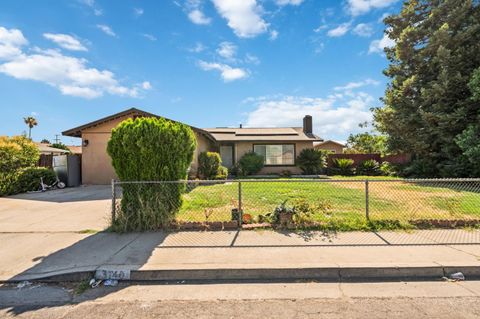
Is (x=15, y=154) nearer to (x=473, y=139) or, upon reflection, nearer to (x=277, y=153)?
(x=277, y=153)

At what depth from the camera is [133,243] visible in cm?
480

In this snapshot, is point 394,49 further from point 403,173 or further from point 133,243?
point 133,243

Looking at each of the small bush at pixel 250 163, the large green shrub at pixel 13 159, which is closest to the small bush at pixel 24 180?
the large green shrub at pixel 13 159

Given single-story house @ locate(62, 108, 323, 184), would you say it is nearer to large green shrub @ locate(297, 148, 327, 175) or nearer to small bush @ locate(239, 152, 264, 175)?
large green shrub @ locate(297, 148, 327, 175)

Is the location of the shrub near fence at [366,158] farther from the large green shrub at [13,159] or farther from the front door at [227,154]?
the large green shrub at [13,159]

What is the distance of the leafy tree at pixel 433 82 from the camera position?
13.2 metres

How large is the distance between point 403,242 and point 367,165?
52.2ft

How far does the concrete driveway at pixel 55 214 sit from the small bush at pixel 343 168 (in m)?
15.1

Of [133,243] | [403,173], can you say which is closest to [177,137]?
[133,243]

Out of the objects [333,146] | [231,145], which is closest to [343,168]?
[231,145]

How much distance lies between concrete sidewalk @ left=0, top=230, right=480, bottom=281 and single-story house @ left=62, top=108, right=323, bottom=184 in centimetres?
955

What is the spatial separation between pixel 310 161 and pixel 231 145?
18.8 ft

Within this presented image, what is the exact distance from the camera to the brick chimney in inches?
913

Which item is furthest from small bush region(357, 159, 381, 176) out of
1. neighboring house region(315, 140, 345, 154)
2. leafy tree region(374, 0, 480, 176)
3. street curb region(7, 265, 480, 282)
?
neighboring house region(315, 140, 345, 154)
